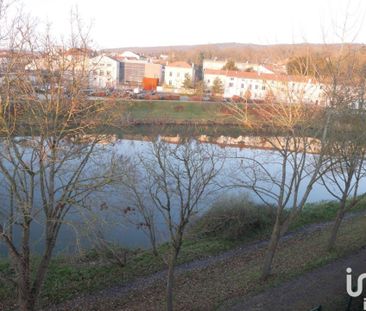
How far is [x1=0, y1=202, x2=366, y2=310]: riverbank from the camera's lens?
12.1 meters

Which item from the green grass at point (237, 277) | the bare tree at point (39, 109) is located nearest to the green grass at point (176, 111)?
the green grass at point (237, 277)

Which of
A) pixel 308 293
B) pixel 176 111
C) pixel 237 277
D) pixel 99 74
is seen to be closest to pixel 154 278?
pixel 237 277

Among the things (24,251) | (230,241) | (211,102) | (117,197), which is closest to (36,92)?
(24,251)

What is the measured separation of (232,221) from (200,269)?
3886 mm

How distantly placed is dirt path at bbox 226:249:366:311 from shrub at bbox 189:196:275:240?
521cm

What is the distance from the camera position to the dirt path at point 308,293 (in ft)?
33.0

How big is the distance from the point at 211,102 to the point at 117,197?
4292 cm

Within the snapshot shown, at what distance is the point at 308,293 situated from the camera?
425 inches

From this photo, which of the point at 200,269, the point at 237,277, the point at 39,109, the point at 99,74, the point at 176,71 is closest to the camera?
the point at 39,109

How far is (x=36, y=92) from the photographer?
29.9 feet

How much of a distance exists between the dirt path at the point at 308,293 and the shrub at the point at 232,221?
5.21 metres

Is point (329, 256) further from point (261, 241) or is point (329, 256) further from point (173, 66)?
point (173, 66)

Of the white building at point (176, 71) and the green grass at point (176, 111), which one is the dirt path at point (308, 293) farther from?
the white building at point (176, 71)

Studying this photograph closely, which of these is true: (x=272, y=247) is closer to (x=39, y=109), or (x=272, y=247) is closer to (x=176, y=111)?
(x=39, y=109)
